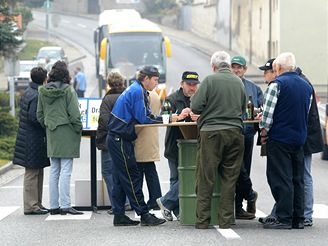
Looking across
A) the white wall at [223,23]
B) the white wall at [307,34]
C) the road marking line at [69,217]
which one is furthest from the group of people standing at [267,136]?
the white wall at [223,23]

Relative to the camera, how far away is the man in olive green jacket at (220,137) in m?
12.4

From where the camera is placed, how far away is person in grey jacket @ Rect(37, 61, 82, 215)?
1441 cm

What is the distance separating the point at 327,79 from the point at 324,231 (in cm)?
5043

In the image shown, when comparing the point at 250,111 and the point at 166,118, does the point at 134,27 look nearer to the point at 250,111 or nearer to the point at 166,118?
the point at 250,111

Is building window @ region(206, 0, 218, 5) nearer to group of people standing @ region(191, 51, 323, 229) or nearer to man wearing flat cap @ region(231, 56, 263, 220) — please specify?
man wearing flat cap @ region(231, 56, 263, 220)

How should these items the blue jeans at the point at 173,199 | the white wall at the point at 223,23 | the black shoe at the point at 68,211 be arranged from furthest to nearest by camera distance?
the white wall at the point at 223,23 → the black shoe at the point at 68,211 → the blue jeans at the point at 173,199

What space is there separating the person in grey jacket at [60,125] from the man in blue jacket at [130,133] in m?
1.41

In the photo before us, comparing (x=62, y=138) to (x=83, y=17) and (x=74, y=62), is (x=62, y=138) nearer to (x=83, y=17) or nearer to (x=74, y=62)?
(x=74, y=62)

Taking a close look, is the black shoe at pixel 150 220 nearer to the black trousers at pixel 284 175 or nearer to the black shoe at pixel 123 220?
the black shoe at pixel 123 220

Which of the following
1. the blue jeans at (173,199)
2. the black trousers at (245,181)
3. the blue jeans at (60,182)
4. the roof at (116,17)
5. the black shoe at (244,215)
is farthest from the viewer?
the roof at (116,17)

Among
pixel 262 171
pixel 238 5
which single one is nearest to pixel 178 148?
pixel 262 171

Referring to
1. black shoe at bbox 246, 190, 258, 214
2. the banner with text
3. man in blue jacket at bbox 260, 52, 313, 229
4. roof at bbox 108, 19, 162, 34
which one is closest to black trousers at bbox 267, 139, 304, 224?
man in blue jacket at bbox 260, 52, 313, 229

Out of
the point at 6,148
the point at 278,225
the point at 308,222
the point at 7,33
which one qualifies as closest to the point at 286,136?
the point at 278,225

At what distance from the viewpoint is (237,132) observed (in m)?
12.4
